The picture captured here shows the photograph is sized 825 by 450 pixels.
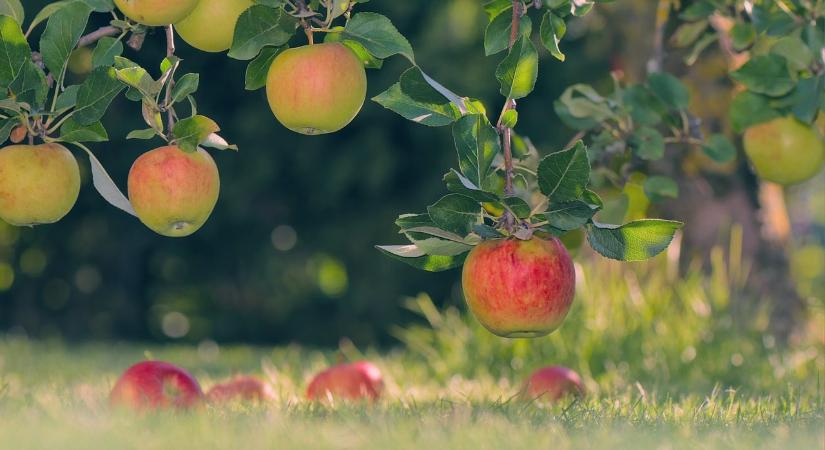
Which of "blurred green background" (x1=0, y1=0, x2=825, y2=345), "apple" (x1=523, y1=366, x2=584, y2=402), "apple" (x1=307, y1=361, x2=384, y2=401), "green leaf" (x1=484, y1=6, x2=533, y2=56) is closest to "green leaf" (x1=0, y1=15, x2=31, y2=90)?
"green leaf" (x1=484, y1=6, x2=533, y2=56)

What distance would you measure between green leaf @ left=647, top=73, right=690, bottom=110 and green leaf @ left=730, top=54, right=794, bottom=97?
0.23 meters

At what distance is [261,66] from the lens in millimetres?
2166

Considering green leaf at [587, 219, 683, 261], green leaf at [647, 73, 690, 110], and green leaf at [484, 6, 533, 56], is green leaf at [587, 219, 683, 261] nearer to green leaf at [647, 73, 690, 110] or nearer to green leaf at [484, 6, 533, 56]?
green leaf at [484, 6, 533, 56]

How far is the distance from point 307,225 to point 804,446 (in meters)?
5.23

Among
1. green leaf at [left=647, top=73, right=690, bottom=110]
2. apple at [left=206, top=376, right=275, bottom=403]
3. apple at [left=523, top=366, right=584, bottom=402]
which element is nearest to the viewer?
green leaf at [left=647, top=73, right=690, bottom=110]

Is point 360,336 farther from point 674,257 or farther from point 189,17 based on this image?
point 189,17

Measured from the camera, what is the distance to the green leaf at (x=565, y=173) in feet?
6.08

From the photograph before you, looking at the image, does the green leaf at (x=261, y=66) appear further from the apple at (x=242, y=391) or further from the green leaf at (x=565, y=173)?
the apple at (x=242, y=391)

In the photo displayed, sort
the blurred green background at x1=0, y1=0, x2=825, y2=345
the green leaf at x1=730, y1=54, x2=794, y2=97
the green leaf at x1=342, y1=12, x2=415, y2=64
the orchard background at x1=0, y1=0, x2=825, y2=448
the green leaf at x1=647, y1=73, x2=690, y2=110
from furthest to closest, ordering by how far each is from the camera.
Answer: the blurred green background at x1=0, y1=0, x2=825, y2=345, the green leaf at x1=647, y1=73, x2=690, y2=110, the green leaf at x1=730, y1=54, x2=794, y2=97, the orchard background at x1=0, y1=0, x2=825, y2=448, the green leaf at x1=342, y1=12, x2=415, y2=64

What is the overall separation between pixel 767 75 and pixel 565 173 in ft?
3.17

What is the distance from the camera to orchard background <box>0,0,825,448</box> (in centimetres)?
244

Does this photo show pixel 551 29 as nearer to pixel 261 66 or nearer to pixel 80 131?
pixel 261 66

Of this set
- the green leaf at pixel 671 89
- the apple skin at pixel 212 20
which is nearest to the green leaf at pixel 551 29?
the apple skin at pixel 212 20

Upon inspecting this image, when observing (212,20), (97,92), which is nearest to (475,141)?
(212,20)
